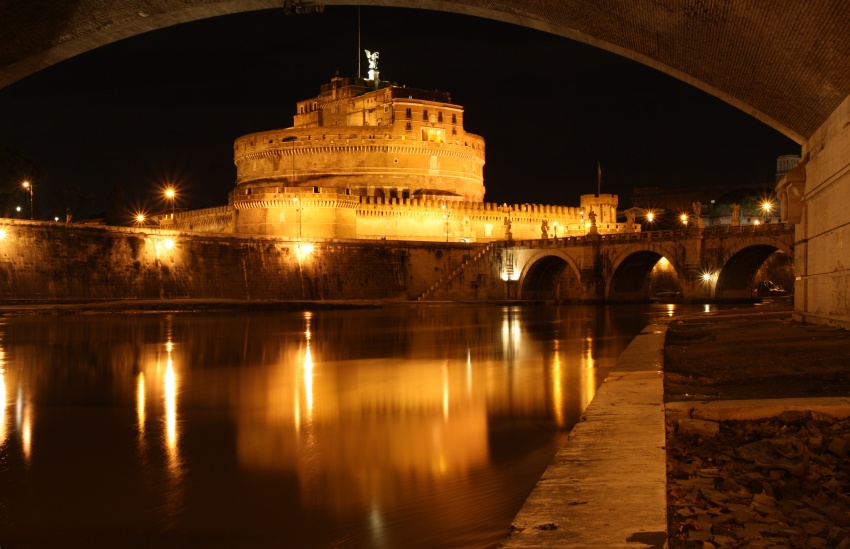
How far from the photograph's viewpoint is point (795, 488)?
6.39 m

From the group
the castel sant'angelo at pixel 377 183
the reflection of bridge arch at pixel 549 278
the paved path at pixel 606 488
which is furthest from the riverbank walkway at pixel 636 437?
the castel sant'angelo at pixel 377 183

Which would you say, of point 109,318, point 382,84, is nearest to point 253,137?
point 382,84

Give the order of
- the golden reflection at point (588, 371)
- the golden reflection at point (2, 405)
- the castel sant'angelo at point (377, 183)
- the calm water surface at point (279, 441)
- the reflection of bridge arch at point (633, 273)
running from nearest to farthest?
the calm water surface at point (279, 441), the golden reflection at point (2, 405), the golden reflection at point (588, 371), the reflection of bridge arch at point (633, 273), the castel sant'angelo at point (377, 183)

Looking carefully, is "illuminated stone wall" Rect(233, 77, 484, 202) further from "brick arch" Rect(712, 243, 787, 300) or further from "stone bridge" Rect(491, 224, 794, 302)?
"brick arch" Rect(712, 243, 787, 300)

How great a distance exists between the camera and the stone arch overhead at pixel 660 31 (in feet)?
28.9

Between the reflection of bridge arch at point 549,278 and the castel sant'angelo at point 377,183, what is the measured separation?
Answer: 440 centimetres

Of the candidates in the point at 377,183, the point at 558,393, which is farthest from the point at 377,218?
the point at 558,393

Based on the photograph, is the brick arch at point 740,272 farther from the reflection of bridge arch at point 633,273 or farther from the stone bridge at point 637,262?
the reflection of bridge arch at point 633,273

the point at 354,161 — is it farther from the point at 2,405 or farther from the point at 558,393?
the point at 2,405

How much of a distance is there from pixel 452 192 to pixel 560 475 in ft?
224

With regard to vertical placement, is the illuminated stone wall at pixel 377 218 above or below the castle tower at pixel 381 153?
below

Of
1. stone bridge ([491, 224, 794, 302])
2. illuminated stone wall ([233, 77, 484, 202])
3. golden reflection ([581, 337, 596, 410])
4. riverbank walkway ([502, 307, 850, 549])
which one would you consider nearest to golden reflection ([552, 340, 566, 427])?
golden reflection ([581, 337, 596, 410])

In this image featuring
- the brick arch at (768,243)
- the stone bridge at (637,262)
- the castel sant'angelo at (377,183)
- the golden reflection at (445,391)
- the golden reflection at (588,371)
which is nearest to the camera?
the golden reflection at (445,391)

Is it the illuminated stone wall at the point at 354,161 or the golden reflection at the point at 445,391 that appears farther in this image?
the illuminated stone wall at the point at 354,161
